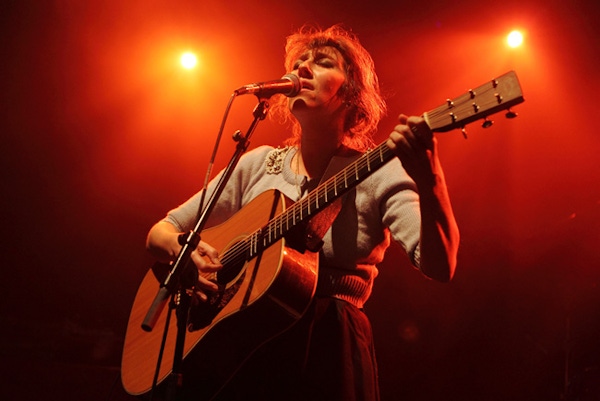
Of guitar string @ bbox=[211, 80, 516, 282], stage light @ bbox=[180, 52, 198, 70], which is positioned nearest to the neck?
guitar string @ bbox=[211, 80, 516, 282]

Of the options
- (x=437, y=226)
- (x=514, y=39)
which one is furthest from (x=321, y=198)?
(x=514, y=39)

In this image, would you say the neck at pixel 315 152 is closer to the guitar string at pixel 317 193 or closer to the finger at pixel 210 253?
the guitar string at pixel 317 193

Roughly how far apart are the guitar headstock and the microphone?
0.82 meters

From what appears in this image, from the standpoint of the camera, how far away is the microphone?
217 centimetres

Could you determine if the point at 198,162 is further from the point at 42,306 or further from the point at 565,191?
the point at 565,191

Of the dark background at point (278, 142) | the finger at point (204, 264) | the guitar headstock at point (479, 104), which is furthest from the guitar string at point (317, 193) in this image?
the dark background at point (278, 142)

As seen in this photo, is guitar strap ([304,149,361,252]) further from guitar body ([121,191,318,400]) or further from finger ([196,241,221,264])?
finger ([196,241,221,264])

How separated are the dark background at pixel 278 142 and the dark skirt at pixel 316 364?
3.16m

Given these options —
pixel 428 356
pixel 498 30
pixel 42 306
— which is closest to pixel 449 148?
pixel 498 30

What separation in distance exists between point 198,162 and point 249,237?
390 cm

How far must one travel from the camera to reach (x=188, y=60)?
197 inches

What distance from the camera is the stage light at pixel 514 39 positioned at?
440 centimetres

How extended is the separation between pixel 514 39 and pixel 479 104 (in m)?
3.37

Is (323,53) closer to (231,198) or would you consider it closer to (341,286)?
(231,198)
